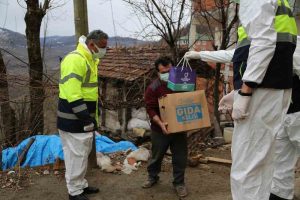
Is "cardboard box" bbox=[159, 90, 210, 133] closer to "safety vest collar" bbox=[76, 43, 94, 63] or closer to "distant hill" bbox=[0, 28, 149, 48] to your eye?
"safety vest collar" bbox=[76, 43, 94, 63]

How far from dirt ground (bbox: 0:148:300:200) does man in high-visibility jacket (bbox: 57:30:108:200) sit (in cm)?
54

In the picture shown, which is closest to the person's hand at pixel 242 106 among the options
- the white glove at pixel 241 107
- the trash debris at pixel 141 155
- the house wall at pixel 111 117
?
the white glove at pixel 241 107

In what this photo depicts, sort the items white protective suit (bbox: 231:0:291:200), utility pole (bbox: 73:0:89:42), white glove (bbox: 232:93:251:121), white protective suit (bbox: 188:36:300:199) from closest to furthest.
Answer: white protective suit (bbox: 231:0:291:200) → white glove (bbox: 232:93:251:121) → white protective suit (bbox: 188:36:300:199) → utility pole (bbox: 73:0:89:42)

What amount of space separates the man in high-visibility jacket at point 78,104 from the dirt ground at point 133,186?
54 centimetres

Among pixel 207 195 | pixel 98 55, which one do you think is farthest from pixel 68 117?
pixel 207 195

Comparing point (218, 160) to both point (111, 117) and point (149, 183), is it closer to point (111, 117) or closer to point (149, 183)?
point (149, 183)

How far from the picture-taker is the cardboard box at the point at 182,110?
4.38 m

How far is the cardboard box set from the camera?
4.38 meters

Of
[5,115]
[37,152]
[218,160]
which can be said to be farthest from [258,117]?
[5,115]

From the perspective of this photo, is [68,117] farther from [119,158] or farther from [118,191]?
[119,158]

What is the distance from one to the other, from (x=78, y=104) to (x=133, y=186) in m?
1.60

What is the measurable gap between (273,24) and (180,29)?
5.78 meters

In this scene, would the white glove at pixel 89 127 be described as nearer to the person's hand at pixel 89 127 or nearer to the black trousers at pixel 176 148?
the person's hand at pixel 89 127

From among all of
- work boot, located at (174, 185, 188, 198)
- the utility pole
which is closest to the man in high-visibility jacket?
the utility pole
